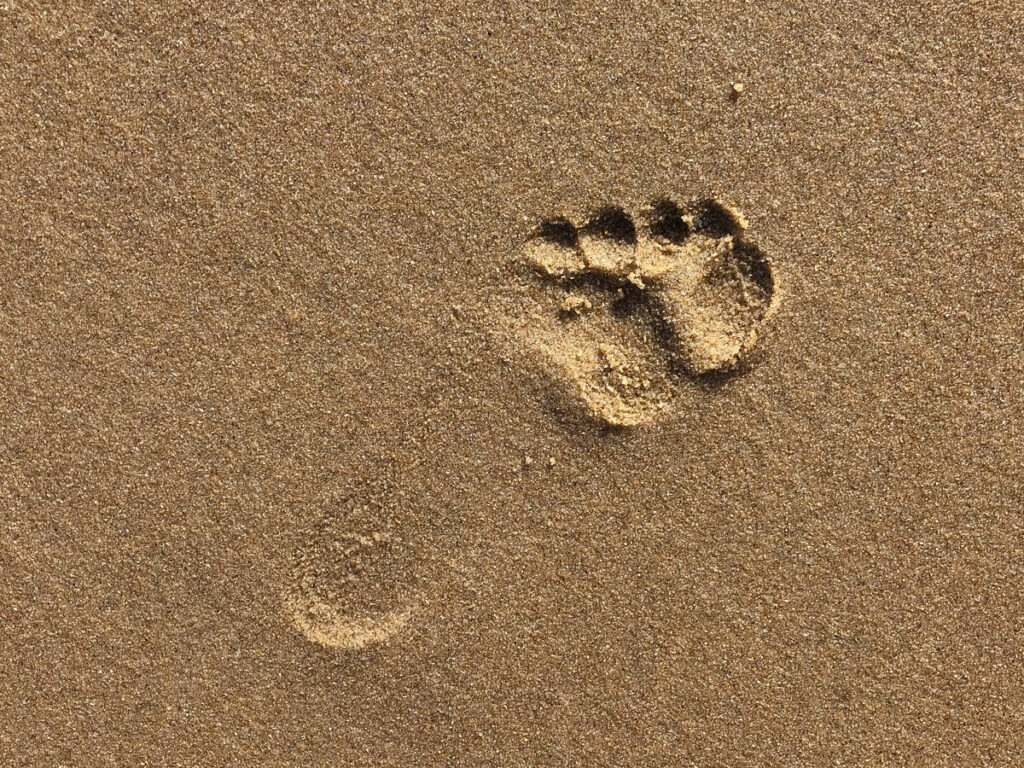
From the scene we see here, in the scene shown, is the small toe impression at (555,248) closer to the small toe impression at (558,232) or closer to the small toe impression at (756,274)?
→ the small toe impression at (558,232)

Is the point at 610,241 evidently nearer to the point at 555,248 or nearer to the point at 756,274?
the point at 555,248

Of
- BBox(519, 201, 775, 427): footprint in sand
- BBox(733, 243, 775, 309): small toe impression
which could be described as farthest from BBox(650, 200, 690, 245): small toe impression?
BBox(733, 243, 775, 309): small toe impression

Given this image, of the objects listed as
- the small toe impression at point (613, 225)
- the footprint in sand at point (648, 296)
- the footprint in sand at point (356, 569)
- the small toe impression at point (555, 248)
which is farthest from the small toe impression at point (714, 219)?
the footprint in sand at point (356, 569)

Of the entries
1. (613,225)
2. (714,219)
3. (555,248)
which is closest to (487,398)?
(555,248)

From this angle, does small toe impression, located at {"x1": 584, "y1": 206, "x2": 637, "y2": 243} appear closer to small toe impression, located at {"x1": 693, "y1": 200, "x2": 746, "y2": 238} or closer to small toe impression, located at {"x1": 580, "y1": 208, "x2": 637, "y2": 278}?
small toe impression, located at {"x1": 580, "y1": 208, "x2": 637, "y2": 278}

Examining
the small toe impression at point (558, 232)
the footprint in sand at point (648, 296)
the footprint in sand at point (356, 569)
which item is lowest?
the footprint in sand at point (356, 569)

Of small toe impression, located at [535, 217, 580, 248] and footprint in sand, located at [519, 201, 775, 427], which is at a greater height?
small toe impression, located at [535, 217, 580, 248]
